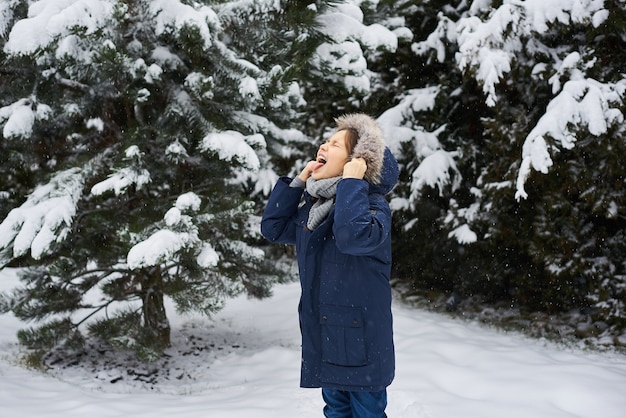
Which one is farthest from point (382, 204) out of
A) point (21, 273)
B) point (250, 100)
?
point (21, 273)

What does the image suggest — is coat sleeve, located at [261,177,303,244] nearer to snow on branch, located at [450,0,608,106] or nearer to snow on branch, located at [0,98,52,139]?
snow on branch, located at [0,98,52,139]

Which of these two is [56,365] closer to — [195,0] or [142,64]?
[142,64]

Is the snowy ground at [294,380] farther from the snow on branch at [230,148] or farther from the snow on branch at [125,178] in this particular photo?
the snow on branch at [230,148]

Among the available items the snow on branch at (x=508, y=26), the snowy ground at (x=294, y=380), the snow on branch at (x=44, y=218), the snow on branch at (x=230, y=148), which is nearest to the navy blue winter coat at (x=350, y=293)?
the snowy ground at (x=294, y=380)

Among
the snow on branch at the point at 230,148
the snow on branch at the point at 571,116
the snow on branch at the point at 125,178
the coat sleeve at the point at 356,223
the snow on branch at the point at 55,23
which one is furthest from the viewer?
the snow on branch at the point at 571,116

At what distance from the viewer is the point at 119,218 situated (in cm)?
515

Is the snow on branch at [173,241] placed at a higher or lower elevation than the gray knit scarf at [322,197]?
lower

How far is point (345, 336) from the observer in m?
2.57

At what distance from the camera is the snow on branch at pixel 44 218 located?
4238mm

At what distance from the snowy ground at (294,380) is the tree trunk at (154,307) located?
361mm

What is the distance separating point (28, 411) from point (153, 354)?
45.5 inches

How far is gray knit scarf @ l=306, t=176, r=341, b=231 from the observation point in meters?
2.67

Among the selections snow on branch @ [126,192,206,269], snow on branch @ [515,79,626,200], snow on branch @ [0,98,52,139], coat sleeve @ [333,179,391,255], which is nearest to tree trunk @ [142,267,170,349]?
snow on branch @ [126,192,206,269]

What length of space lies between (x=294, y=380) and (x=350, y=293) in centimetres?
263
